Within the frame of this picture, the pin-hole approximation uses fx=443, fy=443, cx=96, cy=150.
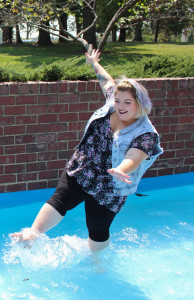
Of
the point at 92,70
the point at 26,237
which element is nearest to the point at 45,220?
the point at 26,237

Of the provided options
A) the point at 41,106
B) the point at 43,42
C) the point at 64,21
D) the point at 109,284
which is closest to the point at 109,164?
the point at 109,284

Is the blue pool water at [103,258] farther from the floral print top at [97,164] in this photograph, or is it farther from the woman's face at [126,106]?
the woman's face at [126,106]

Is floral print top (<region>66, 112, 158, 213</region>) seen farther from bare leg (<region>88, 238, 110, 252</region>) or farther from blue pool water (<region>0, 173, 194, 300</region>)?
blue pool water (<region>0, 173, 194, 300</region>)

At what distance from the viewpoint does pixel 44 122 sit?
5312 mm

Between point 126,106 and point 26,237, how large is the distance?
1153 mm

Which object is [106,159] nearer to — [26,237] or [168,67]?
[26,237]

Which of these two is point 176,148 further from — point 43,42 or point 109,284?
point 43,42

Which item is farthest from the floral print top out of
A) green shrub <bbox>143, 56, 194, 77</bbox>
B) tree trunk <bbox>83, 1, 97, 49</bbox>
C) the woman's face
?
tree trunk <bbox>83, 1, 97, 49</bbox>

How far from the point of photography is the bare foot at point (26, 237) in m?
3.08

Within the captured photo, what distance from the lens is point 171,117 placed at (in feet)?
20.1

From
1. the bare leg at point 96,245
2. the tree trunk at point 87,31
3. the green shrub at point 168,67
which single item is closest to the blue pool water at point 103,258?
the bare leg at point 96,245

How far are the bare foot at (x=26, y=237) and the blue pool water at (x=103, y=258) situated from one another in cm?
13

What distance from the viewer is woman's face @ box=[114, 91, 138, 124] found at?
3064mm

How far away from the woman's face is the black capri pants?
2.04 ft
